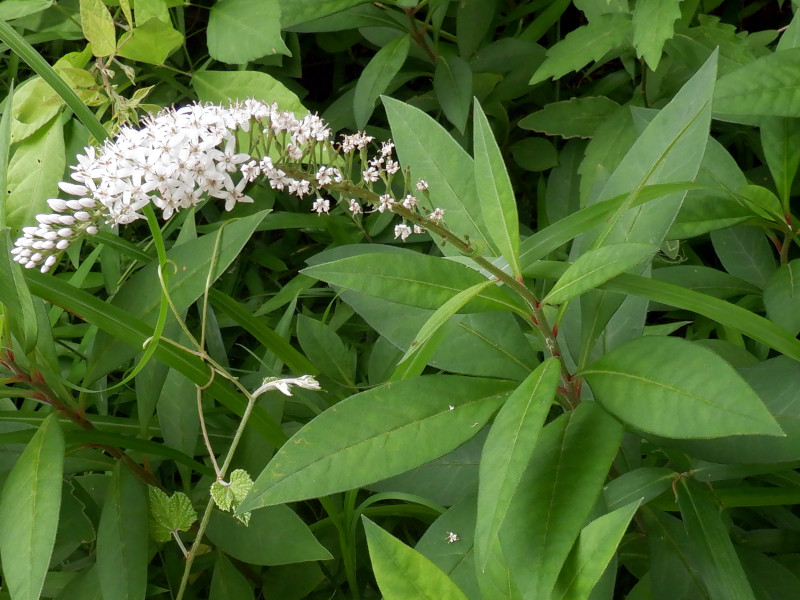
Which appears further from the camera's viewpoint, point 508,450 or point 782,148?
point 782,148

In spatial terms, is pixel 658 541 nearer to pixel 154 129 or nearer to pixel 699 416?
pixel 699 416

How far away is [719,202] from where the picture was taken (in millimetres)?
1557

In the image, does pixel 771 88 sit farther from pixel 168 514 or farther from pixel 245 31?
pixel 168 514

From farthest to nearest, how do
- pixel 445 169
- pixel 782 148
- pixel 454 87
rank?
pixel 454 87
pixel 782 148
pixel 445 169

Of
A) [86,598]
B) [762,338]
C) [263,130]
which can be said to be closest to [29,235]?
[263,130]

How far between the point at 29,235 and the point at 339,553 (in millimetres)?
995

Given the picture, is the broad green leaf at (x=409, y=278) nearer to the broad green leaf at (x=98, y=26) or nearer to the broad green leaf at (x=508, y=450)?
the broad green leaf at (x=508, y=450)

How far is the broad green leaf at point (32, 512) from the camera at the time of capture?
3.90 feet

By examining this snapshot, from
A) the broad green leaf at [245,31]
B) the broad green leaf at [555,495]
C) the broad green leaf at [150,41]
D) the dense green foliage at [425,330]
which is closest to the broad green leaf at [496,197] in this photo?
the dense green foliage at [425,330]

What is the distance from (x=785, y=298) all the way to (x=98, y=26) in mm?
1484

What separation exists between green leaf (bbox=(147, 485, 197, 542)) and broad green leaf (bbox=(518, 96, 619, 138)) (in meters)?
1.29

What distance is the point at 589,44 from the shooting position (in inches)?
72.5

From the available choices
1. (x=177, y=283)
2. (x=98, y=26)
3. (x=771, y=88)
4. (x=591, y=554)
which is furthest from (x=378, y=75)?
(x=591, y=554)

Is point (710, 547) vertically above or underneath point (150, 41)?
underneath
